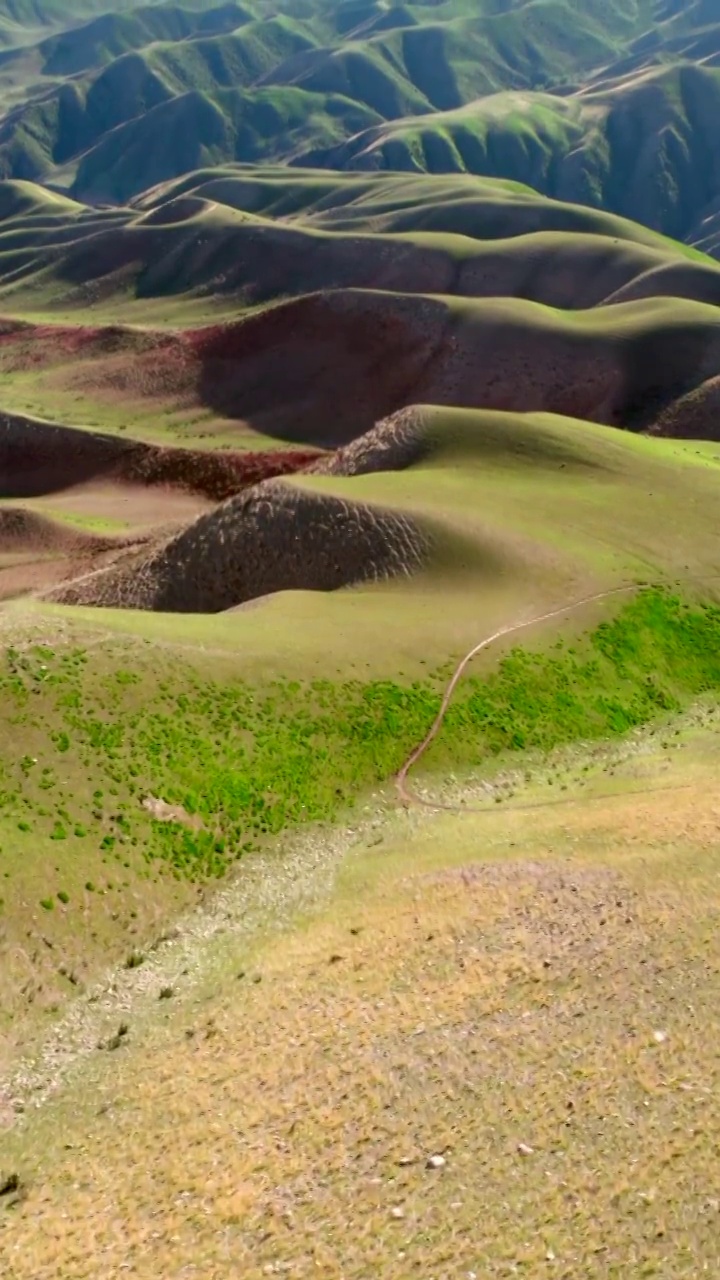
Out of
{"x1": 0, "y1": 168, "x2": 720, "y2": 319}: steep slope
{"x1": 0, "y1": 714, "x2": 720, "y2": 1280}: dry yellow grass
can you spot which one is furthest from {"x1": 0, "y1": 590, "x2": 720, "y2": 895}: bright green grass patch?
{"x1": 0, "y1": 168, "x2": 720, "y2": 319}: steep slope

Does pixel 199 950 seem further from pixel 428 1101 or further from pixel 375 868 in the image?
pixel 428 1101

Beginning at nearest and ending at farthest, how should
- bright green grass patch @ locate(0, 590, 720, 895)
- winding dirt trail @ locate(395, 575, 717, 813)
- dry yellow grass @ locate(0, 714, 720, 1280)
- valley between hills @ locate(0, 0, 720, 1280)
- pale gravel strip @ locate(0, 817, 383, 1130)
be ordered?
dry yellow grass @ locate(0, 714, 720, 1280)
valley between hills @ locate(0, 0, 720, 1280)
pale gravel strip @ locate(0, 817, 383, 1130)
bright green grass patch @ locate(0, 590, 720, 895)
winding dirt trail @ locate(395, 575, 717, 813)

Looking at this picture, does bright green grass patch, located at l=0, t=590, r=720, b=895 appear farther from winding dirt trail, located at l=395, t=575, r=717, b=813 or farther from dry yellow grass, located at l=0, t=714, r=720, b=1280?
dry yellow grass, located at l=0, t=714, r=720, b=1280

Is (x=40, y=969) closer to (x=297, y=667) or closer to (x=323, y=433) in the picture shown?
(x=297, y=667)

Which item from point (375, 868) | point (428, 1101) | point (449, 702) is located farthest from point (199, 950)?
point (449, 702)

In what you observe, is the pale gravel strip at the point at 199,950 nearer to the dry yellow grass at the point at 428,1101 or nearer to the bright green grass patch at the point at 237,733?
the dry yellow grass at the point at 428,1101

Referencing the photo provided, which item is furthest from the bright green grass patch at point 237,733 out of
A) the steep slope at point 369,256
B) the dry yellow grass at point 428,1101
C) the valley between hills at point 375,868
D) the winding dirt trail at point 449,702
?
the steep slope at point 369,256
